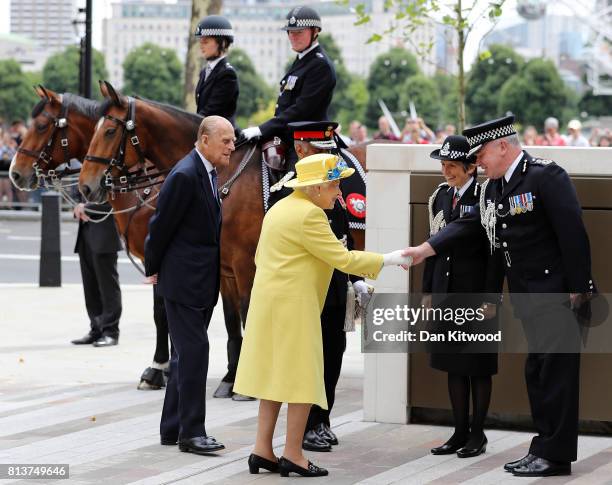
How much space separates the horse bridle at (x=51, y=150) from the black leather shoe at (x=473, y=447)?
539cm

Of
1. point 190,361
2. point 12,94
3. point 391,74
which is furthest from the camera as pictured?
point 391,74

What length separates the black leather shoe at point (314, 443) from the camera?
25.0ft

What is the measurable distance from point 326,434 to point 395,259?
133cm

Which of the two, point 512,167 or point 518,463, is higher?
point 512,167

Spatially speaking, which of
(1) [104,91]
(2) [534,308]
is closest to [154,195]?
(1) [104,91]

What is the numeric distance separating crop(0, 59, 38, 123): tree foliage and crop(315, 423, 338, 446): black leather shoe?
108m

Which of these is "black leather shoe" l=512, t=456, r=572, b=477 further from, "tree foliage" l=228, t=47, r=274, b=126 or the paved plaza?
"tree foliage" l=228, t=47, r=274, b=126

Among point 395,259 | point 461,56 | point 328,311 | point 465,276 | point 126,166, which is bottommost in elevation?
point 328,311

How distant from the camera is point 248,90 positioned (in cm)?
12619

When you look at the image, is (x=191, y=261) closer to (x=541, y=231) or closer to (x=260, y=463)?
(x=260, y=463)

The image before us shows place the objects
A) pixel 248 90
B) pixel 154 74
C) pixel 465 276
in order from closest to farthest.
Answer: pixel 465 276 → pixel 154 74 → pixel 248 90

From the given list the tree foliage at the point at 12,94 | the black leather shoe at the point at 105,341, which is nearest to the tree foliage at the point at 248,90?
the tree foliage at the point at 12,94

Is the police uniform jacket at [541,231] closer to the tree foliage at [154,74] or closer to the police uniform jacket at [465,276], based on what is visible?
the police uniform jacket at [465,276]

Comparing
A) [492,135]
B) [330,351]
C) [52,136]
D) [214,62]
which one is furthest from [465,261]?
[52,136]
